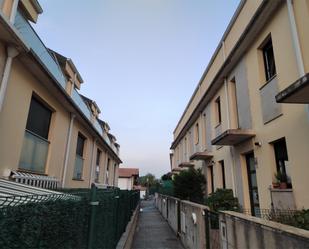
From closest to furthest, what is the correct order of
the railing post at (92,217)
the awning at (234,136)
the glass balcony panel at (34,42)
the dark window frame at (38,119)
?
the railing post at (92,217) < the glass balcony panel at (34,42) < the dark window frame at (38,119) < the awning at (234,136)

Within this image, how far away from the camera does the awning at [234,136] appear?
7.55 metres

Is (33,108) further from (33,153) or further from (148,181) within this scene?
(148,181)

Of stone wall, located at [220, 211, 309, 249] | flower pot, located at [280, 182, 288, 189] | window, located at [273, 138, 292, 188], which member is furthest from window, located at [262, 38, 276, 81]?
stone wall, located at [220, 211, 309, 249]

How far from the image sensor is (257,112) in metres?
7.49

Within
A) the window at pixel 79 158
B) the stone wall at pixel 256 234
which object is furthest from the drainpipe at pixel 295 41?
the window at pixel 79 158

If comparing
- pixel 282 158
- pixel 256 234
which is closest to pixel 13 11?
pixel 256 234

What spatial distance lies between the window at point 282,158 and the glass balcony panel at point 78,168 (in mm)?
8563

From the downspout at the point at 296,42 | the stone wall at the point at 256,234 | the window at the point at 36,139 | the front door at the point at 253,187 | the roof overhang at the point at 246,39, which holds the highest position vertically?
the roof overhang at the point at 246,39

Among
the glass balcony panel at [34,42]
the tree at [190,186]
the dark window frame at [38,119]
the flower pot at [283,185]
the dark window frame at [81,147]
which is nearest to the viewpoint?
the glass balcony panel at [34,42]

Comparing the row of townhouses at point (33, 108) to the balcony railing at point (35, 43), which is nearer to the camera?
the row of townhouses at point (33, 108)

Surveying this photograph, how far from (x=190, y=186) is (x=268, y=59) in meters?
7.60

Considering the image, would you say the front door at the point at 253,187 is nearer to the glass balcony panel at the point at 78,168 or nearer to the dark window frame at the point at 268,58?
the dark window frame at the point at 268,58

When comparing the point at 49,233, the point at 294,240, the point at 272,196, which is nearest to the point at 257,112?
the point at 272,196

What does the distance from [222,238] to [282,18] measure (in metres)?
5.84
